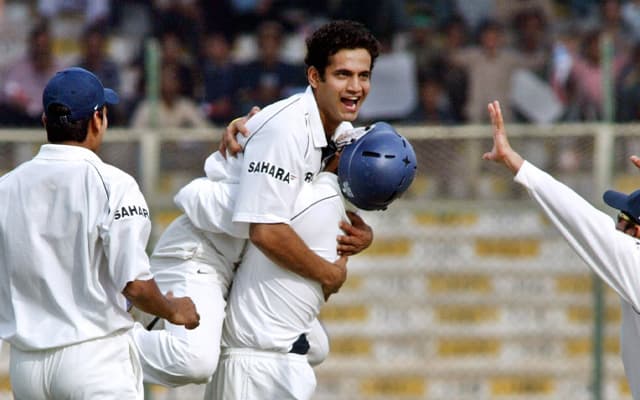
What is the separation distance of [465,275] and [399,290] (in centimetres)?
53

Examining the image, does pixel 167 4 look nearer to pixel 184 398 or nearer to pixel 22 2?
pixel 22 2

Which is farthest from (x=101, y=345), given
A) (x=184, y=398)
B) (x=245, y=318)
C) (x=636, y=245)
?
(x=184, y=398)

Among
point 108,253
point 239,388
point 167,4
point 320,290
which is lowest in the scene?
point 239,388

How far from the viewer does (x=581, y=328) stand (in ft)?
33.4

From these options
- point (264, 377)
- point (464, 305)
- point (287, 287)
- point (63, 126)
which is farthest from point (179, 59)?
point (63, 126)

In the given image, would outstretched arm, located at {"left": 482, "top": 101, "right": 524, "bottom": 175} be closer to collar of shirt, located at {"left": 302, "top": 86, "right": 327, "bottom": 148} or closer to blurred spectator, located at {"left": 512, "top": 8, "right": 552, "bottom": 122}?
collar of shirt, located at {"left": 302, "top": 86, "right": 327, "bottom": 148}

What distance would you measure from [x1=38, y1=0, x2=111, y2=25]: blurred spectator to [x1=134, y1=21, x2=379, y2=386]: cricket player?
16.6ft

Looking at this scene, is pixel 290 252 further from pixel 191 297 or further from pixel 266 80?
pixel 266 80

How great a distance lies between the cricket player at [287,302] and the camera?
19.7 ft

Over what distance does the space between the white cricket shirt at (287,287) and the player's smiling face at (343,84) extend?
1.05ft

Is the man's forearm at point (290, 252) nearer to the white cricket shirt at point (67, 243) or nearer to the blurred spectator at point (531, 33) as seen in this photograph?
the white cricket shirt at point (67, 243)

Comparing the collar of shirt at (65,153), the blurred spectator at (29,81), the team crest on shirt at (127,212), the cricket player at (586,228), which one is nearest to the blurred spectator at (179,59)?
the blurred spectator at (29,81)

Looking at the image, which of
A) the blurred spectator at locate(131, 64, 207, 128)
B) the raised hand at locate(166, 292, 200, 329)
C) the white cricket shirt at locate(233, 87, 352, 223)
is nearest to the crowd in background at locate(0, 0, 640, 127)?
the blurred spectator at locate(131, 64, 207, 128)

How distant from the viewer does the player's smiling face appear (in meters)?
6.04
